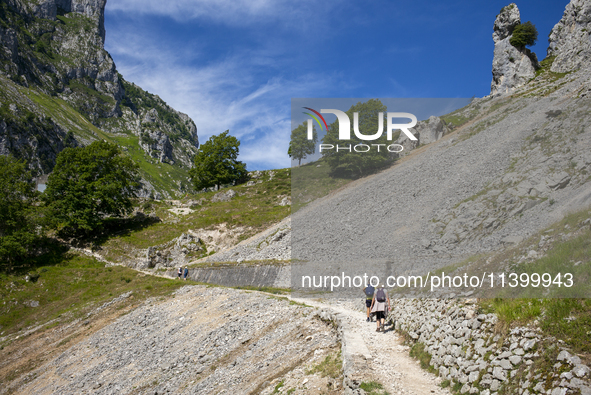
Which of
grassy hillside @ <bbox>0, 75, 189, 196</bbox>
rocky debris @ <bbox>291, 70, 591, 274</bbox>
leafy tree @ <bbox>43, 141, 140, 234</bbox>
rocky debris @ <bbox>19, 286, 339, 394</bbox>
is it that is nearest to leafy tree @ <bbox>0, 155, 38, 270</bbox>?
leafy tree @ <bbox>43, 141, 140, 234</bbox>

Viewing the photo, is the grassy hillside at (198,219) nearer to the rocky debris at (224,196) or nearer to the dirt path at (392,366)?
the rocky debris at (224,196)

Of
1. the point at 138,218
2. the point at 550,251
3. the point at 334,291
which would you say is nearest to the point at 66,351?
the point at 334,291

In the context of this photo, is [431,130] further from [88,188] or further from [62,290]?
[62,290]

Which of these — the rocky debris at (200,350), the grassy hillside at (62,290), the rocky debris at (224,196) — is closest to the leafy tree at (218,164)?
the rocky debris at (224,196)

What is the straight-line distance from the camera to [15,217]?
44.2m

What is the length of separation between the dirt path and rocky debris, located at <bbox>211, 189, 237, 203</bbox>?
58926 mm

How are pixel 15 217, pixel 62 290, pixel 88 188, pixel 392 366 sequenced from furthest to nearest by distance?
pixel 88 188 → pixel 15 217 → pixel 62 290 → pixel 392 366

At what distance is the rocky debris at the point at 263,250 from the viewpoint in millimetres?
36250

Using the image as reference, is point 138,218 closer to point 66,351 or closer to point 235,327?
point 66,351

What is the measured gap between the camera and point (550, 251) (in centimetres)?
1062

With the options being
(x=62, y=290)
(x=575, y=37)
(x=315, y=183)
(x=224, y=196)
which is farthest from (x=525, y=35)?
(x=62, y=290)

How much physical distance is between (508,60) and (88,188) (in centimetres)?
8675

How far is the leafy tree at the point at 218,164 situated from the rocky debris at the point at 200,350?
188 ft

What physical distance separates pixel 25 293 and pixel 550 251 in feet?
157
